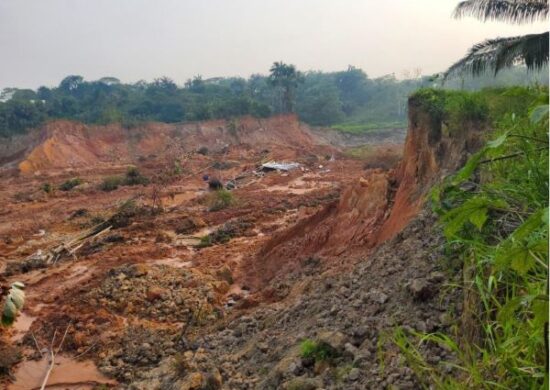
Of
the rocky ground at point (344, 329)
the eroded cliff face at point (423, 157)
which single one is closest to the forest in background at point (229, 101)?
the eroded cliff face at point (423, 157)

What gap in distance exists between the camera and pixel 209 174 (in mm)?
26438

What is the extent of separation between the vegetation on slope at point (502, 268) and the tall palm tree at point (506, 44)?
19.7 ft

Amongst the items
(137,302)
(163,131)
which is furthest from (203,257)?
(163,131)

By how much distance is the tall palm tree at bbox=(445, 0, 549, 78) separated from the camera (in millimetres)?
9586

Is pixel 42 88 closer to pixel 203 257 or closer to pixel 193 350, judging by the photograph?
pixel 203 257

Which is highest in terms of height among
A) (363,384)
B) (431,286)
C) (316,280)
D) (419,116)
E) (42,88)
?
(42,88)

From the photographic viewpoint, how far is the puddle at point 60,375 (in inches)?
254

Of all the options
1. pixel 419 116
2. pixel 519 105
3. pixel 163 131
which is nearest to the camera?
pixel 519 105

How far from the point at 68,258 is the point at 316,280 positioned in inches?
333

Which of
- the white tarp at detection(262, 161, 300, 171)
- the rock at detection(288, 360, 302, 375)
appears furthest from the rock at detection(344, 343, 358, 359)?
the white tarp at detection(262, 161, 300, 171)

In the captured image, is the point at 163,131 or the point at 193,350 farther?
the point at 163,131

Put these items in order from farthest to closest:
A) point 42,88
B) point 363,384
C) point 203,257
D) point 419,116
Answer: point 42,88 → point 203,257 → point 419,116 → point 363,384

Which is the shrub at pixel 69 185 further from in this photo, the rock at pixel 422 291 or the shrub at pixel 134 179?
the rock at pixel 422 291

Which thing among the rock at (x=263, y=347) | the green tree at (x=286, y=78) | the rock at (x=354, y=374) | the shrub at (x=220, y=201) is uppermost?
the green tree at (x=286, y=78)
